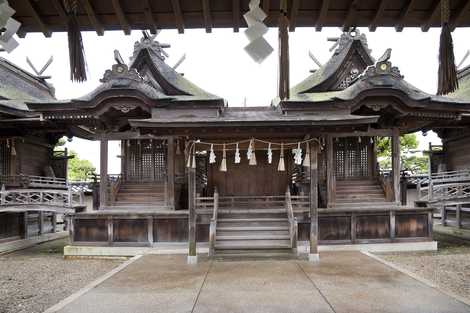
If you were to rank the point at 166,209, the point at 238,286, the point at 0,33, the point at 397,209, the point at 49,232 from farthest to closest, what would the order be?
the point at 49,232 < the point at 166,209 < the point at 397,209 < the point at 238,286 < the point at 0,33

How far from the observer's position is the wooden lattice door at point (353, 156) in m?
15.9

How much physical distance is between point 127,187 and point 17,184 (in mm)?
4653

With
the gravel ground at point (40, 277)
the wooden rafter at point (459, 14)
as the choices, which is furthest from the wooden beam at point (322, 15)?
the gravel ground at point (40, 277)

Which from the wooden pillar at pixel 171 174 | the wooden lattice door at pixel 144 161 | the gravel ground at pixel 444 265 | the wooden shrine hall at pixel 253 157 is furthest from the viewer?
the wooden lattice door at pixel 144 161

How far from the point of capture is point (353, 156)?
52.3 ft

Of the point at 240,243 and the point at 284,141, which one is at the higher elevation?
the point at 284,141

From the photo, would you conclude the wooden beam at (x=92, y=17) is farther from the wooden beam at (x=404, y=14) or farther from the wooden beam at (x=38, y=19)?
the wooden beam at (x=404, y=14)

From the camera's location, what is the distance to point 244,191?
1595 centimetres

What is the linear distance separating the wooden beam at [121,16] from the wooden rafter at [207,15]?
3.00 ft

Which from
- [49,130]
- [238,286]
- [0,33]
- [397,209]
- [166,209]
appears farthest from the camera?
[49,130]

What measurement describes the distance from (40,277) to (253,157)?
676 centimetres

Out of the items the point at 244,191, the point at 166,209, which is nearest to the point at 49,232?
the point at 166,209

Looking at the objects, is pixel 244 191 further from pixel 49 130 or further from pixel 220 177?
pixel 49 130

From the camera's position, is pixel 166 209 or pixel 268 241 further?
pixel 166 209
